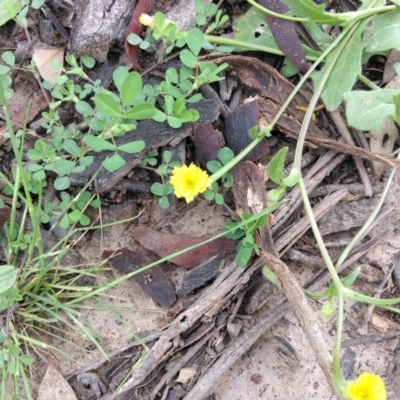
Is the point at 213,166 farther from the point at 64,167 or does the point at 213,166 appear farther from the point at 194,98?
Result: the point at 64,167


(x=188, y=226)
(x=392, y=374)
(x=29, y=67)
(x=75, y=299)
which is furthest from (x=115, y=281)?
(x=392, y=374)

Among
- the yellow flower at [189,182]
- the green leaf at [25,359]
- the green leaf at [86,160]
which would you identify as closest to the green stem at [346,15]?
the yellow flower at [189,182]

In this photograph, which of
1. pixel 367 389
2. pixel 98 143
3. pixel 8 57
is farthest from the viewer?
pixel 8 57

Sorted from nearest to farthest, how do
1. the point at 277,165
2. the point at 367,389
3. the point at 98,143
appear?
1. the point at 367,389
2. the point at 277,165
3. the point at 98,143

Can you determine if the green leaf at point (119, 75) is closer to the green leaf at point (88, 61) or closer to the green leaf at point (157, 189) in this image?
the green leaf at point (88, 61)

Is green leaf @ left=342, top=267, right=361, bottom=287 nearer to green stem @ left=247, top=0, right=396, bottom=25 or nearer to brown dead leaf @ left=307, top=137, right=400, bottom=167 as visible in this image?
brown dead leaf @ left=307, top=137, right=400, bottom=167

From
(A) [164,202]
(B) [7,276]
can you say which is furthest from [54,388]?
(A) [164,202]

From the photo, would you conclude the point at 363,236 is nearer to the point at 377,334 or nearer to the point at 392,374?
the point at 377,334
